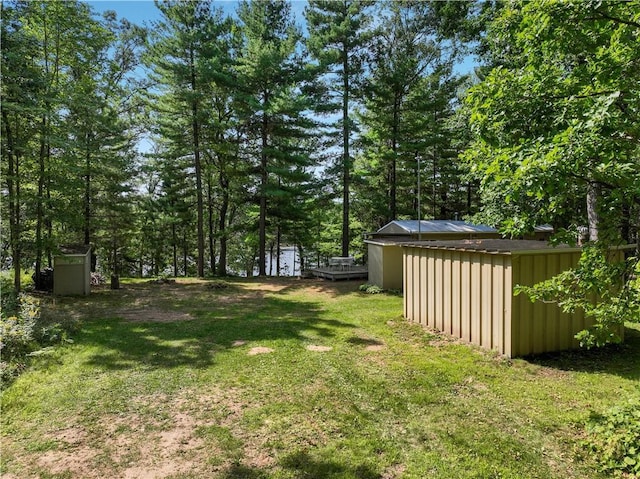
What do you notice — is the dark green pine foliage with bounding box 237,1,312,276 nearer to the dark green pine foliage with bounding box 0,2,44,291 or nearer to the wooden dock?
the wooden dock

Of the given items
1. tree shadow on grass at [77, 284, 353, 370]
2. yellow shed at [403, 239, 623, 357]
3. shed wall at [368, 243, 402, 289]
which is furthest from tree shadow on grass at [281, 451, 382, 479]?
Result: shed wall at [368, 243, 402, 289]

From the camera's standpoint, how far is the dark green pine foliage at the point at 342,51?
632 inches

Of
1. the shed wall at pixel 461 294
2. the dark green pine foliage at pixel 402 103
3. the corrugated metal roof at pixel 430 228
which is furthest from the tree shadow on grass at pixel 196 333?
the dark green pine foliage at pixel 402 103

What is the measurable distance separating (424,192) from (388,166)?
390cm

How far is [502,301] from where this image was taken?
221 inches

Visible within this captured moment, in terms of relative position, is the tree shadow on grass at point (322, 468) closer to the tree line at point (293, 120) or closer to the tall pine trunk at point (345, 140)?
the tree line at point (293, 120)

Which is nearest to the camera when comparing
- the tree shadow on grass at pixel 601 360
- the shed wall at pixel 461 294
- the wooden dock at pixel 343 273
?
the tree shadow on grass at pixel 601 360

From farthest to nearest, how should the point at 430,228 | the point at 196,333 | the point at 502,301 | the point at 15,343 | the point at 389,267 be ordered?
the point at 430,228
the point at 389,267
the point at 196,333
the point at 502,301
the point at 15,343

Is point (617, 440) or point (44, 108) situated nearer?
point (617, 440)

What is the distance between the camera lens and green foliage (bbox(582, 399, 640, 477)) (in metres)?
2.89

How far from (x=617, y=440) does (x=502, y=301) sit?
2663 millimetres

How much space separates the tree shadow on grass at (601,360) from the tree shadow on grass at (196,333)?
3.52 m

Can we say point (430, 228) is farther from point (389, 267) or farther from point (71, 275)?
point (71, 275)

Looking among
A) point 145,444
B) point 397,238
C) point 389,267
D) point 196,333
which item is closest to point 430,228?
point 397,238
